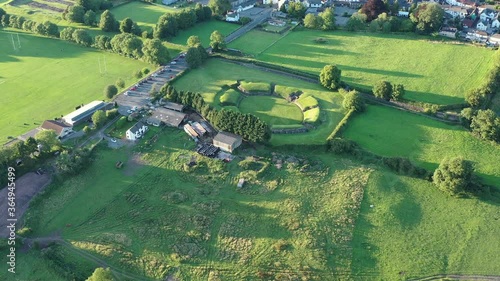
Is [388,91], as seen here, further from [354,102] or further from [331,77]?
[331,77]

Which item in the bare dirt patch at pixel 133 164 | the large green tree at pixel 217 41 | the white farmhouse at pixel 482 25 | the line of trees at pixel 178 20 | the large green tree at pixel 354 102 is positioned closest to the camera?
the bare dirt patch at pixel 133 164

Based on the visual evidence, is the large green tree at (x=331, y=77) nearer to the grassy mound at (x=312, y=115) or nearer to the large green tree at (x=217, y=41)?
the grassy mound at (x=312, y=115)

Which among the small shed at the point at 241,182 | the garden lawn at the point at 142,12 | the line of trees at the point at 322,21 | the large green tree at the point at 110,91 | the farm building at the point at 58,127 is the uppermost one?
the line of trees at the point at 322,21

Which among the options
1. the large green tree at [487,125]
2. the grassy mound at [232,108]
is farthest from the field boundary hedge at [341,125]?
the large green tree at [487,125]

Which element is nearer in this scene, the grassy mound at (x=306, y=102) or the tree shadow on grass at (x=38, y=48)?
the grassy mound at (x=306, y=102)

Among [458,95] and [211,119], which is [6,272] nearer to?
[211,119]

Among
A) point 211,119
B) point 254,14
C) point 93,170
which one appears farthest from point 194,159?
point 254,14
